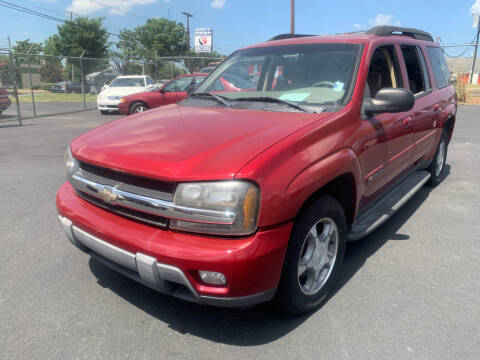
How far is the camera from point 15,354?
2.26 metres

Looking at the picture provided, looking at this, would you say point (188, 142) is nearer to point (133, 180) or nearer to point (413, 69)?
point (133, 180)

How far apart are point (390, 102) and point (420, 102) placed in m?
1.41

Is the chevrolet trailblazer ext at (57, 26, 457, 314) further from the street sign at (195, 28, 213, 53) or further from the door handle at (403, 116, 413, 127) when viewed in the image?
the street sign at (195, 28, 213, 53)

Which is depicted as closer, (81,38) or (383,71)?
(383,71)

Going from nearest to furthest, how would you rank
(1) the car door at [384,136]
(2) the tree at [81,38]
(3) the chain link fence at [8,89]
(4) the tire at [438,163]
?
1. (1) the car door at [384,136]
2. (4) the tire at [438,163]
3. (3) the chain link fence at [8,89]
4. (2) the tree at [81,38]

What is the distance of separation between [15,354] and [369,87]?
3.11 meters

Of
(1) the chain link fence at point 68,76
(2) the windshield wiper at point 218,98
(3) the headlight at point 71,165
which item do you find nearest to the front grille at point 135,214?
(3) the headlight at point 71,165

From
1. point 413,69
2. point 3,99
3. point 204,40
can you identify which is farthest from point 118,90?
point 204,40

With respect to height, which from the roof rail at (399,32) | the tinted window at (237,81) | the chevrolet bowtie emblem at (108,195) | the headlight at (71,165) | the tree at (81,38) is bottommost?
the chevrolet bowtie emblem at (108,195)

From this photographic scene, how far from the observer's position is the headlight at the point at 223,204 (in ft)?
6.56

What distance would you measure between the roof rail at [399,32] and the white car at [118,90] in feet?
40.8

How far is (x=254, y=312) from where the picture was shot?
264cm

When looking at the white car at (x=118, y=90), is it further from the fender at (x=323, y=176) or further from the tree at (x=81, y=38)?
the tree at (x=81, y=38)

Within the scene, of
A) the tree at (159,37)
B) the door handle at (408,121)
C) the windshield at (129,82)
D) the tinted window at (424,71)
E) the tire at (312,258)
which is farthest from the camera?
the tree at (159,37)
